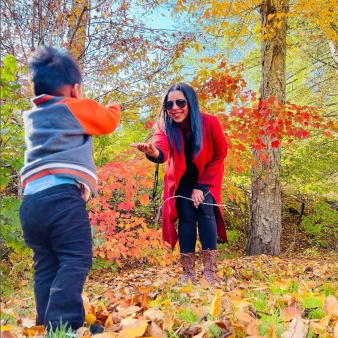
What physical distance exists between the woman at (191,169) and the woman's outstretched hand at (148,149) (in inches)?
9.4

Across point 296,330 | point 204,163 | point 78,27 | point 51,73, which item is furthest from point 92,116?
point 78,27

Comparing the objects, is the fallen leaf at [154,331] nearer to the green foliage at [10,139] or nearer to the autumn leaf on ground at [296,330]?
the autumn leaf on ground at [296,330]

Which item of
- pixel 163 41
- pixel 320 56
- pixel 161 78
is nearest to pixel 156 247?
pixel 161 78

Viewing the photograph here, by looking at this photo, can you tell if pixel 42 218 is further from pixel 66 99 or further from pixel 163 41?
pixel 163 41

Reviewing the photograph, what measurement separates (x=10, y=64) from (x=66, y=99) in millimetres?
634

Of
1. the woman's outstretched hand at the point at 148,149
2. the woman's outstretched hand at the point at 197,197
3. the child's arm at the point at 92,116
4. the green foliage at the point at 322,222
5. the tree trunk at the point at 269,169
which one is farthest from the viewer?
the green foliage at the point at 322,222

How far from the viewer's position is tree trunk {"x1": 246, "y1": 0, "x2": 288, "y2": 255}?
615 centimetres

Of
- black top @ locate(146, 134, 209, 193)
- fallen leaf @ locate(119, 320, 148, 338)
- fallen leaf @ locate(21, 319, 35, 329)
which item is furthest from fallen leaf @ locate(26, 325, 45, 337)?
black top @ locate(146, 134, 209, 193)

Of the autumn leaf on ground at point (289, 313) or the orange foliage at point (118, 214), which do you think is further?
the orange foliage at point (118, 214)

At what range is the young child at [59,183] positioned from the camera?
1578 mm

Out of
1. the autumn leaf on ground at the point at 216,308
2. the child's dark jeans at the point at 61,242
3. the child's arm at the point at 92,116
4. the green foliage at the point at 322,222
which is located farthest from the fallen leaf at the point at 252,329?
the green foliage at the point at 322,222

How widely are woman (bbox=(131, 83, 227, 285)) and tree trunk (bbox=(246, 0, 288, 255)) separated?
3.13 m

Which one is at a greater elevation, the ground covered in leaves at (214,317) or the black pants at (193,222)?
the black pants at (193,222)

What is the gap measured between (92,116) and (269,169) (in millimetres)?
4829
